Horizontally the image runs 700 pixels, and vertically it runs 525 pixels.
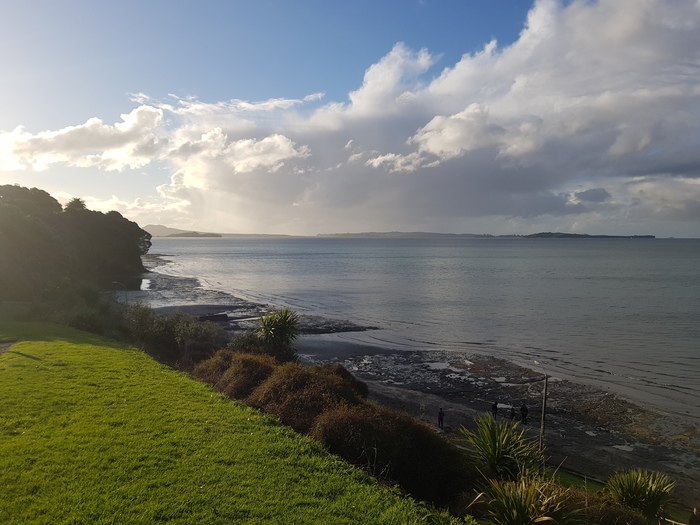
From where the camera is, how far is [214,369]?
59.8 ft

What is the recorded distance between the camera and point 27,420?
427 inches

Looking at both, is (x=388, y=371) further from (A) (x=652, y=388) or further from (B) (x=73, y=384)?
(B) (x=73, y=384)

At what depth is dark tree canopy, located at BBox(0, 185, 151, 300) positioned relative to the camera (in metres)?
38.5

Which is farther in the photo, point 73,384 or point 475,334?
point 475,334

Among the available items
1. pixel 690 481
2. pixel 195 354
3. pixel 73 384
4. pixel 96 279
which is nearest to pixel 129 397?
pixel 73 384

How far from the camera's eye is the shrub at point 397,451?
11.1 metres

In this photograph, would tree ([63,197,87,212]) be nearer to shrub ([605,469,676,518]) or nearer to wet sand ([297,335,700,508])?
wet sand ([297,335,700,508])

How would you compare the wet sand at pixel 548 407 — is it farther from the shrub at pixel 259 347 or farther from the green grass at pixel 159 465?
the green grass at pixel 159 465

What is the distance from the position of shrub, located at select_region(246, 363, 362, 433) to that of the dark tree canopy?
93.9 feet

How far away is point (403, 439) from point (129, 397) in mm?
7302

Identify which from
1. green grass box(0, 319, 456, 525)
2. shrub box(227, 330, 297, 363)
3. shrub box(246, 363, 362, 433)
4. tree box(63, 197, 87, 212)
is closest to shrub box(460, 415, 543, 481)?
green grass box(0, 319, 456, 525)

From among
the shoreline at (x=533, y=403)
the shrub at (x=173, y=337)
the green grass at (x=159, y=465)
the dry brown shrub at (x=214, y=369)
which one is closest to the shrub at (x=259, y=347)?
the shrub at (x=173, y=337)

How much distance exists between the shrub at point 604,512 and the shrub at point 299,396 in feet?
19.3

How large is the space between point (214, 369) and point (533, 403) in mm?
16350
